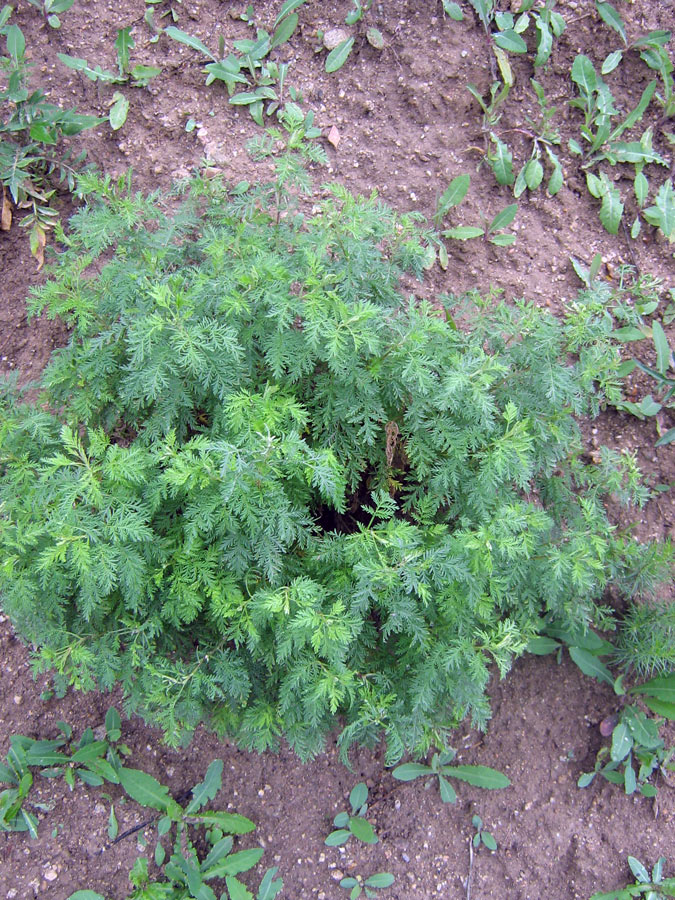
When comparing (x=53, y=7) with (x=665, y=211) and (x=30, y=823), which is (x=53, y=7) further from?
(x=30, y=823)

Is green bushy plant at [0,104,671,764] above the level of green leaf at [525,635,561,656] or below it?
above

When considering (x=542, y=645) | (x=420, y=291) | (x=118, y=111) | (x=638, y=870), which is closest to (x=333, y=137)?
(x=420, y=291)

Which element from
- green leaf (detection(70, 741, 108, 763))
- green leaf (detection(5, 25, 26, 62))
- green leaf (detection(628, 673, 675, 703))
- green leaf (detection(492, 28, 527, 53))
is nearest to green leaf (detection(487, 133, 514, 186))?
green leaf (detection(492, 28, 527, 53))

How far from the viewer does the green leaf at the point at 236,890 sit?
265cm

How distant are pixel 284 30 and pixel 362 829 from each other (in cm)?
393

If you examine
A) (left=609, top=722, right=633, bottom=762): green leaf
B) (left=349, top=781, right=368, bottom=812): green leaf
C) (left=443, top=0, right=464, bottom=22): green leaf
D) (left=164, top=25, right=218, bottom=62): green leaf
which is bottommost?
(left=349, top=781, right=368, bottom=812): green leaf

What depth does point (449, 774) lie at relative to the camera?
3031 mm

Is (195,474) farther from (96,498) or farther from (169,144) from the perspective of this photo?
(169,144)

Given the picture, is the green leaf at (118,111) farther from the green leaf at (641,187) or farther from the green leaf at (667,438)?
the green leaf at (667,438)

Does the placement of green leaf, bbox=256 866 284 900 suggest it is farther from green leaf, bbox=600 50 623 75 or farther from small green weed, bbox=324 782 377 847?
green leaf, bbox=600 50 623 75

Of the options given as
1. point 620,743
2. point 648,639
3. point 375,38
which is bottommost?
point 620,743

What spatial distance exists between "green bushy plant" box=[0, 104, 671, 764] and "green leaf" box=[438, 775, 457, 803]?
0.53 metres

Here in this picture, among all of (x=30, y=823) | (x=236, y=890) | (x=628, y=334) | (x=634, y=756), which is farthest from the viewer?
(x=628, y=334)

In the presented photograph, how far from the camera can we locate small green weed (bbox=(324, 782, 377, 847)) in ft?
9.52
